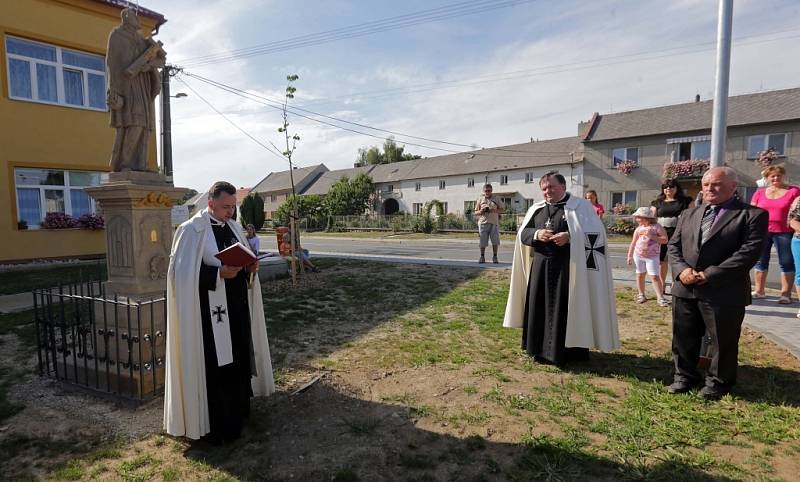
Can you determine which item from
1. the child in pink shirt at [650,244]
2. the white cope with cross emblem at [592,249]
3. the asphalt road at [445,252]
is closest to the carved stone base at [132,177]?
the white cope with cross emblem at [592,249]

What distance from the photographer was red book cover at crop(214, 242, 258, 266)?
328 cm

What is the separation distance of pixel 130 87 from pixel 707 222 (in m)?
6.02

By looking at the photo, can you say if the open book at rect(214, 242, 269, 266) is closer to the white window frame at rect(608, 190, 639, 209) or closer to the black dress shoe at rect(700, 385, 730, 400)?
the black dress shoe at rect(700, 385, 730, 400)

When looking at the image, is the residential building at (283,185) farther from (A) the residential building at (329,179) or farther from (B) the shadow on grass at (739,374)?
(B) the shadow on grass at (739,374)

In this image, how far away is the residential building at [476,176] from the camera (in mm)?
37156

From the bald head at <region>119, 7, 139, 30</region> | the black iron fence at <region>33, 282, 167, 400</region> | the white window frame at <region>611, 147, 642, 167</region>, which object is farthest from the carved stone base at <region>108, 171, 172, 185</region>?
the white window frame at <region>611, 147, 642, 167</region>

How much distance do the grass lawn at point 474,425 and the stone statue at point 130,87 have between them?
108 inches

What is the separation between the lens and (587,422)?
3.49 meters

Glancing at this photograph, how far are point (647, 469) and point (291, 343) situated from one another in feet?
13.8

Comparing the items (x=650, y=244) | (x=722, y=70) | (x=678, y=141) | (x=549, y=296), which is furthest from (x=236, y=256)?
(x=678, y=141)

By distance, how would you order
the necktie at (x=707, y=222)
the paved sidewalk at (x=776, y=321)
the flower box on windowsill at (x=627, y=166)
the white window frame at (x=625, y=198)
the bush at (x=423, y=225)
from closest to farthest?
the necktie at (x=707, y=222) → the paved sidewalk at (x=776, y=321) → the flower box on windowsill at (x=627, y=166) → the white window frame at (x=625, y=198) → the bush at (x=423, y=225)

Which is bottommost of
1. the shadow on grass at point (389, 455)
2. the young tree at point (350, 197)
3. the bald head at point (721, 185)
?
the shadow on grass at point (389, 455)

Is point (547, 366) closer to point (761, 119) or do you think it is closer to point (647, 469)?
point (647, 469)

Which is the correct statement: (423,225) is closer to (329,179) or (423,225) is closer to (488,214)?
(488,214)
